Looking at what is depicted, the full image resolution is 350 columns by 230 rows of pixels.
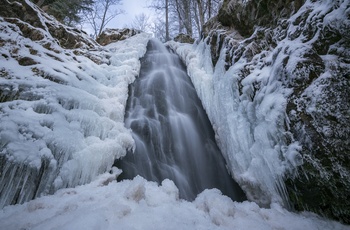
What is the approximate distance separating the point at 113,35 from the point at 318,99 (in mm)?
9999

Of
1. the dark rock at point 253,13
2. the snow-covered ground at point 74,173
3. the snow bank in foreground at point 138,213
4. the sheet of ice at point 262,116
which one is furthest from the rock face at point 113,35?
the snow bank in foreground at point 138,213

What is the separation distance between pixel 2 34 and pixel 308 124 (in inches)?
252

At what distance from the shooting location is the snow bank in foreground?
70.1 inches

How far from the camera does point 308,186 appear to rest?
2301 millimetres

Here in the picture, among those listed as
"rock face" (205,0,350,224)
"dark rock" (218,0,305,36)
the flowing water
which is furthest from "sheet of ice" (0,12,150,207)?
"dark rock" (218,0,305,36)

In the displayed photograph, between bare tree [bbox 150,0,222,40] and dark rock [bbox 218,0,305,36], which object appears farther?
bare tree [bbox 150,0,222,40]

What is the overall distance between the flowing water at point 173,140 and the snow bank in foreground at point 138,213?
87 centimetres

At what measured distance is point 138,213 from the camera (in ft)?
6.63

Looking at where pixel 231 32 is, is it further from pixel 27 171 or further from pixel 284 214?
pixel 27 171

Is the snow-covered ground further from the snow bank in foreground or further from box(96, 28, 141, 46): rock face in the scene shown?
box(96, 28, 141, 46): rock face

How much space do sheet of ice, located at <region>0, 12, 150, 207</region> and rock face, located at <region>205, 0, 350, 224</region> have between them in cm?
299

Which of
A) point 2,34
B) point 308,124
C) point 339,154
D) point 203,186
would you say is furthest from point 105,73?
point 339,154

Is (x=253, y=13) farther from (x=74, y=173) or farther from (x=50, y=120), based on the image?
(x=74, y=173)

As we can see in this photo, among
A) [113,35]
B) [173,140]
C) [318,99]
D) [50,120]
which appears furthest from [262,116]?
[113,35]
